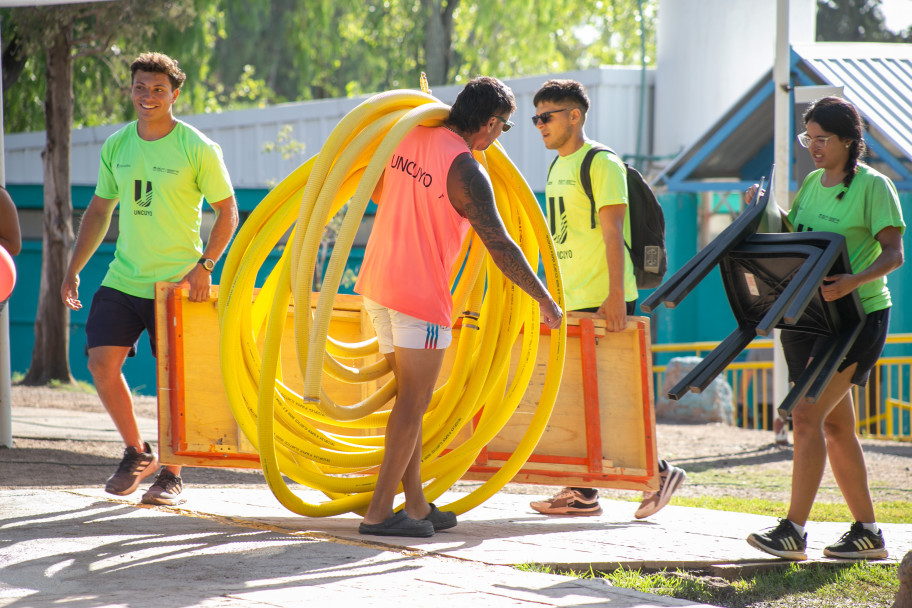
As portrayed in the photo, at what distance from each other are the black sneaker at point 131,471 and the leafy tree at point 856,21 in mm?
30917

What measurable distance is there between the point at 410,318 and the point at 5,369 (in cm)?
422

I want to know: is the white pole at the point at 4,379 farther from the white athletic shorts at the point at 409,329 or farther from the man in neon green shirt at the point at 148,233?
the white athletic shorts at the point at 409,329

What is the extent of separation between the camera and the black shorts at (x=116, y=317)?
526cm

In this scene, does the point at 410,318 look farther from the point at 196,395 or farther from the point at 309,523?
the point at 196,395

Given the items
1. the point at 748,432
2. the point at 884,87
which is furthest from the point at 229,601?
the point at 884,87

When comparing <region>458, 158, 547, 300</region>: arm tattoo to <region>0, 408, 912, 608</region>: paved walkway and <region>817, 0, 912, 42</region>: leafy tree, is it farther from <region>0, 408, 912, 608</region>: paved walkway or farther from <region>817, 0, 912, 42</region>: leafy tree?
<region>817, 0, 912, 42</region>: leafy tree

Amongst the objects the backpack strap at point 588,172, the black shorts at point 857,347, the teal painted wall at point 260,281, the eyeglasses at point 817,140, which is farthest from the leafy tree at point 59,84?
the black shorts at point 857,347

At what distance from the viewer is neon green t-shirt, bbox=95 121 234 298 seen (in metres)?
5.28

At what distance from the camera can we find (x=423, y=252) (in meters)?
4.33

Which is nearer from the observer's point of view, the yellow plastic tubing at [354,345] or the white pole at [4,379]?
the yellow plastic tubing at [354,345]

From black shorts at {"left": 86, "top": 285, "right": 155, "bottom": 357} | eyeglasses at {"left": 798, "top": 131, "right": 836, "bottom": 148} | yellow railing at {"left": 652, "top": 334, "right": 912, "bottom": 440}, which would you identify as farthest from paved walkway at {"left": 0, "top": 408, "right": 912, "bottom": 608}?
yellow railing at {"left": 652, "top": 334, "right": 912, "bottom": 440}

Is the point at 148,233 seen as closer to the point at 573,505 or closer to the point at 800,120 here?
the point at 573,505

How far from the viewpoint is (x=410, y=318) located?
4.33 meters

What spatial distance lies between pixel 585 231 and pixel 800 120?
12.9ft
